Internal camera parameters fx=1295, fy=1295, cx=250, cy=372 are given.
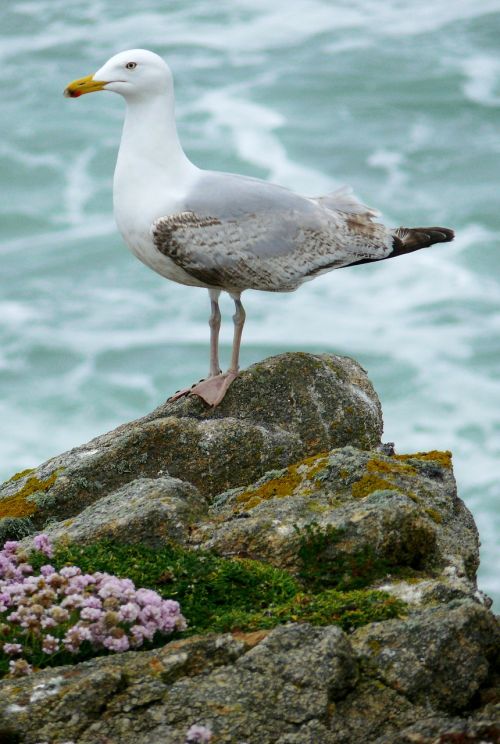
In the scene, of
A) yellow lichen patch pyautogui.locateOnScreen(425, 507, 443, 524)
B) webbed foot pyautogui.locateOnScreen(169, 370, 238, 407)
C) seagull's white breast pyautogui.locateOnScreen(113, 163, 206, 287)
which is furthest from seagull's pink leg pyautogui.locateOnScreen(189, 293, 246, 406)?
yellow lichen patch pyautogui.locateOnScreen(425, 507, 443, 524)

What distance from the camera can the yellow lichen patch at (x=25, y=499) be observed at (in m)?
8.51

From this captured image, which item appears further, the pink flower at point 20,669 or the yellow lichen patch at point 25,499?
the yellow lichen patch at point 25,499

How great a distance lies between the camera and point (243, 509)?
7.67m

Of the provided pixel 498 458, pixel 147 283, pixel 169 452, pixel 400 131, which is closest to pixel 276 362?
pixel 169 452

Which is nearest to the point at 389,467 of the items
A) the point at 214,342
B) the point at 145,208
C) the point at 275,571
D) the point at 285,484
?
the point at 285,484

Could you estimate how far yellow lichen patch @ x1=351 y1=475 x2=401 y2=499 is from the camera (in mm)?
7488

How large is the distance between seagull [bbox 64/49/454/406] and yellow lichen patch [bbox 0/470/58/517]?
189cm

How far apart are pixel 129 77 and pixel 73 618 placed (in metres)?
6.05

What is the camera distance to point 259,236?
35.5ft

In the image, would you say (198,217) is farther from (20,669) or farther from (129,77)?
(20,669)

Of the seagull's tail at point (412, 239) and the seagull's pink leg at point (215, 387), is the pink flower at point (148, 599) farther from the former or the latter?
the seagull's tail at point (412, 239)

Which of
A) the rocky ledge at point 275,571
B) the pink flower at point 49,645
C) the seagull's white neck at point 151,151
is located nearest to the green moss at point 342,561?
the rocky ledge at point 275,571

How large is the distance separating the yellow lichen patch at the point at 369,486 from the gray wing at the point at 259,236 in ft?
11.4

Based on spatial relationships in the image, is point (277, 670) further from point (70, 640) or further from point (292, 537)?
point (292, 537)
